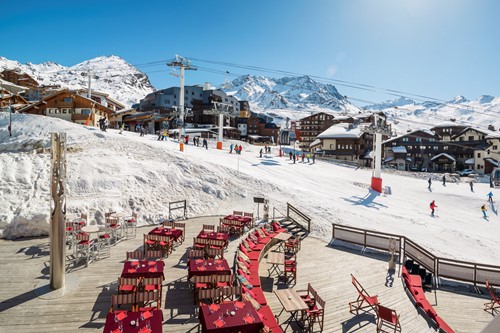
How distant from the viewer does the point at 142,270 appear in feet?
32.9

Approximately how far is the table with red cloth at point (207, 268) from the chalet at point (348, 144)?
60.8 metres

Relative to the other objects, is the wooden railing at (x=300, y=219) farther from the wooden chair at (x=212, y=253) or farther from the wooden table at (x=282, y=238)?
the wooden chair at (x=212, y=253)

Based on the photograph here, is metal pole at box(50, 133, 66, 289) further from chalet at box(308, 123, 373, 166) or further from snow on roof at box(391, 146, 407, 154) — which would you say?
Result: snow on roof at box(391, 146, 407, 154)

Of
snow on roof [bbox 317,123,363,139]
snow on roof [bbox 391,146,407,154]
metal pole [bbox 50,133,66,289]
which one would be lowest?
metal pole [bbox 50,133,66,289]

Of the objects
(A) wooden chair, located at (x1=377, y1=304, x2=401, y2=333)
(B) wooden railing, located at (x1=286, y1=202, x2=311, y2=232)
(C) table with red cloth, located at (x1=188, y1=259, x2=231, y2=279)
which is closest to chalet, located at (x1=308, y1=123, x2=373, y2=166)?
(B) wooden railing, located at (x1=286, y1=202, x2=311, y2=232)

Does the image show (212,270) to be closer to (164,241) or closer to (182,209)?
(164,241)

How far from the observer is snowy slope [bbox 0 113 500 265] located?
61.1ft

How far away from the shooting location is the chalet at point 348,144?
67.3m

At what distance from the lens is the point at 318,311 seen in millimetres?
8805

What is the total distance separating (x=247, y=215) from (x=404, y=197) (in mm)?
24562

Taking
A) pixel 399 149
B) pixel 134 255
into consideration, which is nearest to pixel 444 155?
pixel 399 149

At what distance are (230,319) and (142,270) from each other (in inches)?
162

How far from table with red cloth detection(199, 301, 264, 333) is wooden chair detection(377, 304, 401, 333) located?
13.3 feet

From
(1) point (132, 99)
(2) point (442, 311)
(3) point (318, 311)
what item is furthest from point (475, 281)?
(1) point (132, 99)
